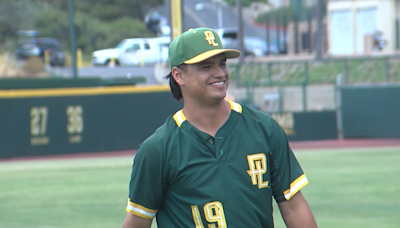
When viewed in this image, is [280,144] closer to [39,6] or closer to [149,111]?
[149,111]

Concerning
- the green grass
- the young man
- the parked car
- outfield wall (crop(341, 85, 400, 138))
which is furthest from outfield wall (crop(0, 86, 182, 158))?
→ the parked car

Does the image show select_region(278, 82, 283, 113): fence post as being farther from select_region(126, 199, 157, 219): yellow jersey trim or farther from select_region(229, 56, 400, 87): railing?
select_region(126, 199, 157, 219): yellow jersey trim

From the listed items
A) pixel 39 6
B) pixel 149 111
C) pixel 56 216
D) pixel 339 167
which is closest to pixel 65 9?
pixel 39 6

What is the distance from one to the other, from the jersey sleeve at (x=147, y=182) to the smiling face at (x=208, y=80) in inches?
12.6

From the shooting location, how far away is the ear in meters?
3.29

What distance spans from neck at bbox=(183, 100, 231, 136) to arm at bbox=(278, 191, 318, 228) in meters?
0.51

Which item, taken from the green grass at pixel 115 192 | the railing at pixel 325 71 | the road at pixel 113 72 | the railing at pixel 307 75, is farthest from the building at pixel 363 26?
the green grass at pixel 115 192

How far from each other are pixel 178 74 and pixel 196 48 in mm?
203

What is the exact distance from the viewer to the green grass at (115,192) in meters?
8.56

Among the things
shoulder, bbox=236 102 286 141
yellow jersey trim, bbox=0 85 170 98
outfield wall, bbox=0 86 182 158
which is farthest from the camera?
yellow jersey trim, bbox=0 85 170 98

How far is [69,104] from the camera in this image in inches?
756

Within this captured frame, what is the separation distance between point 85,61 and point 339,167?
112 ft

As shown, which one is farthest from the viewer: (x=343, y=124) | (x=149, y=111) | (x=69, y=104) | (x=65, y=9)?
(x=65, y=9)

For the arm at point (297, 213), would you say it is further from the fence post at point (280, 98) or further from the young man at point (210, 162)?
the fence post at point (280, 98)
